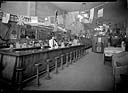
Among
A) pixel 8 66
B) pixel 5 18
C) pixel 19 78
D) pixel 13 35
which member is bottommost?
pixel 19 78

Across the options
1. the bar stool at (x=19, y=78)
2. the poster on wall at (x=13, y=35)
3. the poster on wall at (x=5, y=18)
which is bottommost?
the bar stool at (x=19, y=78)

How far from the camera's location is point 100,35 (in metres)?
10.3

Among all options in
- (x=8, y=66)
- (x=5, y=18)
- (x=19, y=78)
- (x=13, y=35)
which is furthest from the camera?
(x=13, y=35)

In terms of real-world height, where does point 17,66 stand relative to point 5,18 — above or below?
below

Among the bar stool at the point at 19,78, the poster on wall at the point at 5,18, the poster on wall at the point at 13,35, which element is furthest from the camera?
the poster on wall at the point at 13,35

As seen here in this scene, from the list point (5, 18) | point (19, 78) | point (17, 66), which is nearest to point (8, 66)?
point (17, 66)

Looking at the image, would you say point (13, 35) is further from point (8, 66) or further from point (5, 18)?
point (8, 66)

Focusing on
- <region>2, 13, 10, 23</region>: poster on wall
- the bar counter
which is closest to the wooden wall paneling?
the bar counter

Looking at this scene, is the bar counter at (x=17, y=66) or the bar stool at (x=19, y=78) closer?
the bar stool at (x=19, y=78)

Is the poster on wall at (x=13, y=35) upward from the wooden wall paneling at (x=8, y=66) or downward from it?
upward

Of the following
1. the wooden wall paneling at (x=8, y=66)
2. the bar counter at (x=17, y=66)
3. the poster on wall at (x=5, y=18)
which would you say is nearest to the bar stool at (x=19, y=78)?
the bar counter at (x=17, y=66)

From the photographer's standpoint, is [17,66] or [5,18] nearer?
[17,66]

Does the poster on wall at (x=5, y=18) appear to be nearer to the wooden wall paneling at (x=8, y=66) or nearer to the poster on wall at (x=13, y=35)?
the poster on wall at (x=13, y=35)

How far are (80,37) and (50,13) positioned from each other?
4.60 meters
